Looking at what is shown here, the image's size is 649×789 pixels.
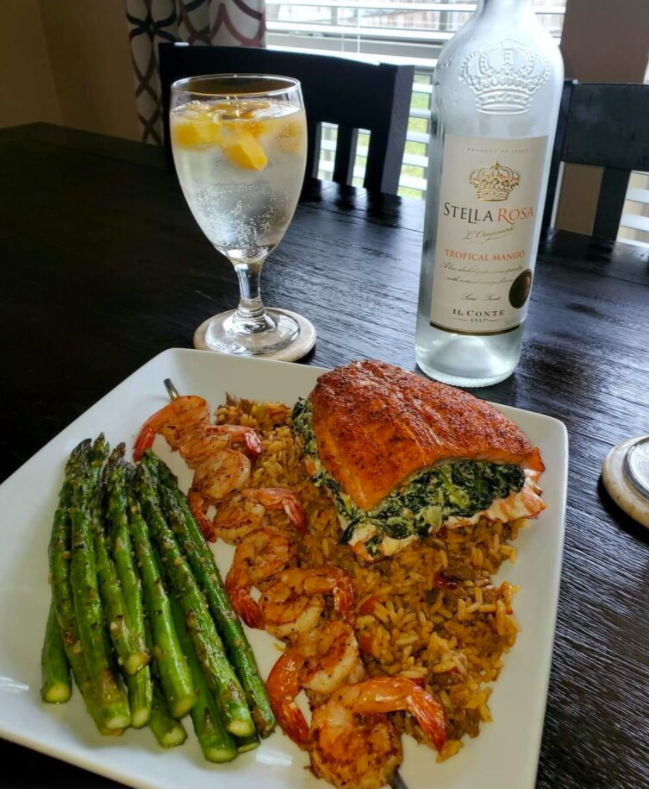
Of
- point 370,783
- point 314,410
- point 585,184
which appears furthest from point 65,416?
point 585,184

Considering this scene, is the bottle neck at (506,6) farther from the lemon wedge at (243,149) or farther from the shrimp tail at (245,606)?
the shrimp tail at (245,606)

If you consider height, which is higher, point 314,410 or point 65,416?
point 314,410

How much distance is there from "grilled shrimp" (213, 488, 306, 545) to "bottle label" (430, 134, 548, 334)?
380 mm

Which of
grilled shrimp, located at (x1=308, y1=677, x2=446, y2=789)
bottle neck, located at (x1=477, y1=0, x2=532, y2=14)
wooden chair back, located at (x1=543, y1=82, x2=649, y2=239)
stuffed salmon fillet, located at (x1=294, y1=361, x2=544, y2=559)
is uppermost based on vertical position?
bottle neck, located at (x1=477, y1=0, x2=532, y2=14)

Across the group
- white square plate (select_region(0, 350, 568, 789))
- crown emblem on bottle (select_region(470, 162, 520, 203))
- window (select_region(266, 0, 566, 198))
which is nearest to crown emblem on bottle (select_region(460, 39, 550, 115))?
crown emblem on bottle (select_region(470, 162, 520, 203))

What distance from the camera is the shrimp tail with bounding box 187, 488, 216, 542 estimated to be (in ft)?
2.91

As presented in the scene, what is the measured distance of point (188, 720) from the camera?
66cm

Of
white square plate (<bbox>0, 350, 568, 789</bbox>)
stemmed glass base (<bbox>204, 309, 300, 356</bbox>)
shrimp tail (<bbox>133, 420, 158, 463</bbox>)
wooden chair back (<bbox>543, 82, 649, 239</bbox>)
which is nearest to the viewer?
white square plate (<bbox>0, 350, 568, 789</bbox>)

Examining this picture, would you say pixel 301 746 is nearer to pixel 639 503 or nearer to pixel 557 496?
pixel 557 496

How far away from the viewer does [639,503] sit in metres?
0.88

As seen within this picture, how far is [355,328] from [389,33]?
229cm

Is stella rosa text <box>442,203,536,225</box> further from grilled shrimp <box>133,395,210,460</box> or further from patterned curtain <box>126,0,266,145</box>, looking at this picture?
patterned curtain <box>126,0,266,145</box>

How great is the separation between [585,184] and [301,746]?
7.66 ft

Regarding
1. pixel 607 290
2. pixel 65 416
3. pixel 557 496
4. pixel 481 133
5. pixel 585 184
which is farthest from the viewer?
pixel 585 184
